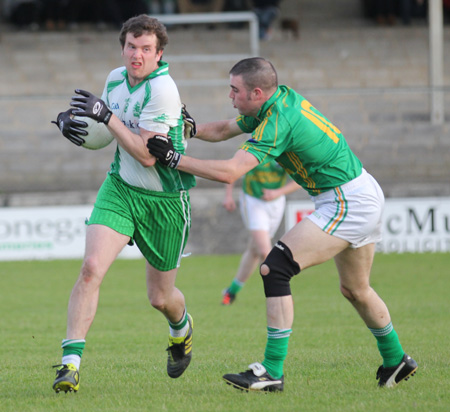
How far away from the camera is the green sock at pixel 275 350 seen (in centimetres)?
528

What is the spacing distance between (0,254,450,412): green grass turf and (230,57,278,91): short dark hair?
197 cm

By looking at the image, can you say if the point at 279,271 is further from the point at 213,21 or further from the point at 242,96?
the point at 213,21

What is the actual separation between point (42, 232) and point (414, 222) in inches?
255

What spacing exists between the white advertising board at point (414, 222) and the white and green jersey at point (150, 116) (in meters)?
8.82

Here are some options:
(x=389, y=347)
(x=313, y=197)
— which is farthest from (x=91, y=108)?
(x=389, y=347)

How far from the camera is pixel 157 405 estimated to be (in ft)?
16.5

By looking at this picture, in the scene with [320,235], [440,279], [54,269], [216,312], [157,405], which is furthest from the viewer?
[54,269]

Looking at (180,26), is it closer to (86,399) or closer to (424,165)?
(424,165)

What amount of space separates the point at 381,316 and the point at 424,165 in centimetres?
1013

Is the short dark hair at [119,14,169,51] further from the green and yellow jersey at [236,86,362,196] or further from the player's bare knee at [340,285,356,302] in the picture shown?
the player's bare knee at [340,285,356,302]

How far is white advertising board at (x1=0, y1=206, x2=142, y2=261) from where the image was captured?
14.4 meters

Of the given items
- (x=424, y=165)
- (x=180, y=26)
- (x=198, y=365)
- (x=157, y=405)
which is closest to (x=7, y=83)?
(x=180, y=26)

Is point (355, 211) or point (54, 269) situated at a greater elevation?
point (355, 211)

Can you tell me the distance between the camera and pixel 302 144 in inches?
213
